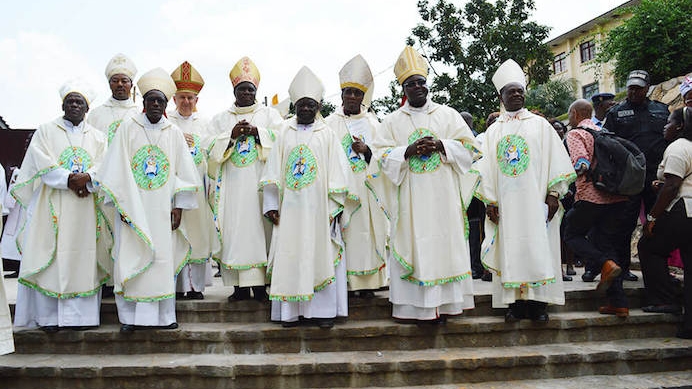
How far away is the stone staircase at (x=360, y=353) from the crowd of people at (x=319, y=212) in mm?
160

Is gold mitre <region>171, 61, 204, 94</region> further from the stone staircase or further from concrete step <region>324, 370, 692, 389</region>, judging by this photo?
A: concrete step <region>324, 370, 692, 389</region>

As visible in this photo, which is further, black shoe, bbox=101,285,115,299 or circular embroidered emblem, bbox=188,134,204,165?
circular embroidered emblem, bbox=188,134,204,165

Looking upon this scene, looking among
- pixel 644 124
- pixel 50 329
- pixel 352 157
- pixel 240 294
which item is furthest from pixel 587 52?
pixel 50 329

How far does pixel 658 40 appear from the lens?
41.9 ft

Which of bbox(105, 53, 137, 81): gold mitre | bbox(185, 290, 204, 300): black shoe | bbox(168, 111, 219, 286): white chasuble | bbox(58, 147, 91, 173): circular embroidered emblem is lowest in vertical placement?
bbox(185, 290, 204, 300): black shoe

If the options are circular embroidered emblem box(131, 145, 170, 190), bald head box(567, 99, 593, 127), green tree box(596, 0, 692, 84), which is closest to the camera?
circular embroidered emblem box(131, 145, 170, 190)

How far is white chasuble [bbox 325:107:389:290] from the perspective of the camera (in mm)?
5664

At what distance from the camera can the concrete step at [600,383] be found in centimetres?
465

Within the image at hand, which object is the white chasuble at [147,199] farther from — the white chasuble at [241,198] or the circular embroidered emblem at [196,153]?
the circular embroidered emblem at [196,153]

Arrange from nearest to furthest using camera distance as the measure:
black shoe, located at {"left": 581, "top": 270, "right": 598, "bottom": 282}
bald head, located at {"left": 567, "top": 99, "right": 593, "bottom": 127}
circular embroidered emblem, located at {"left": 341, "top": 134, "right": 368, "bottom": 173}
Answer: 1. circular embroidered emblem, located at {"left": 341, "top": 134, "right": 368, "bottom": 173}
2. bald head, located at {"left": 567, "top": 99, "right": 593, "bottom": 127}
3. black shoe, located at {"left": 581, "top": 270, "right": 598, "bottom": 282}

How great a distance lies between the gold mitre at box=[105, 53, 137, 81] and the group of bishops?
79cm

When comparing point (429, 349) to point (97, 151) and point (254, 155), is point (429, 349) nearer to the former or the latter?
point (254, 155)

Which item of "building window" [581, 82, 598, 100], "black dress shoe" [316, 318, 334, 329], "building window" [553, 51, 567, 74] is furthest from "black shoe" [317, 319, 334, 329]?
"building window" [553, 51, 567, 74]

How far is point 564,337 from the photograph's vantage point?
5312 millimetres
